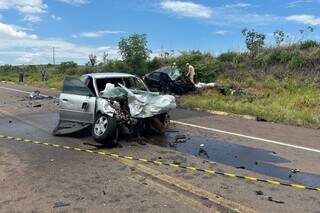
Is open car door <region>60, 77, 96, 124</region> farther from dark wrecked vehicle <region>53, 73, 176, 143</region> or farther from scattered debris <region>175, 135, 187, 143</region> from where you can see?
scattered debris <region>175, 135, 187, 143</region>

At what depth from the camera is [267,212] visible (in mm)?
5977

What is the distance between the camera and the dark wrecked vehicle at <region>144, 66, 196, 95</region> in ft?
78.0

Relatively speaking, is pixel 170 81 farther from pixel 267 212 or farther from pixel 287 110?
pixel 267 212

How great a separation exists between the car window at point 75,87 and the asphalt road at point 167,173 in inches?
43.6

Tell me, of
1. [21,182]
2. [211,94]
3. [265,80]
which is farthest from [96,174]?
[265,80]

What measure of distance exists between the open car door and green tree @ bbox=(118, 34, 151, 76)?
1881 cm

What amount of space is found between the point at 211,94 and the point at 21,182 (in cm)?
1629

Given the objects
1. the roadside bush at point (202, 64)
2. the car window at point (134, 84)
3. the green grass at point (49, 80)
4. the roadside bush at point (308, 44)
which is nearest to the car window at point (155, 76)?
the roadside bush at point (202, 64)

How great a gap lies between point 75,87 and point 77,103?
49 centimetres

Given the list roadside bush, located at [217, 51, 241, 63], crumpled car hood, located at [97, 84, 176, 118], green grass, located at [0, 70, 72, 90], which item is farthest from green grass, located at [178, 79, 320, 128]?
green grass, located at [0, 70, 72, 90]

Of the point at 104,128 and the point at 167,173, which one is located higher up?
the point at 104,128

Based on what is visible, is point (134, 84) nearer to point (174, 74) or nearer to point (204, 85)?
point (174, 74)

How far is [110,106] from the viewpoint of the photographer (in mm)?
10969

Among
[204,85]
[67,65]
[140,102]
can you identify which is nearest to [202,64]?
[204,85]
